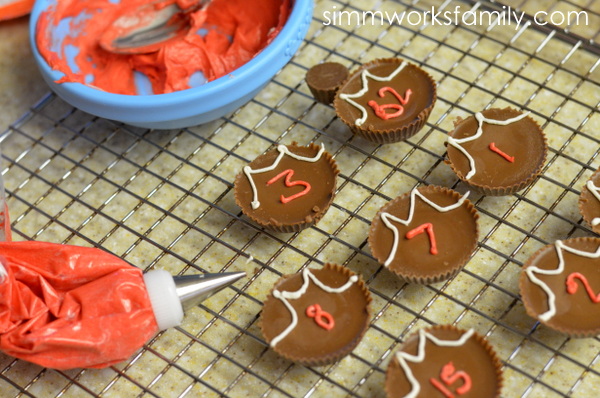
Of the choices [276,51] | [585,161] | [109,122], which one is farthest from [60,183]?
[585,161]

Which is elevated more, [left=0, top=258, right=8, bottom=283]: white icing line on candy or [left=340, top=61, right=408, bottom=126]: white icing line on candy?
[left=340, top=61, right=408, bottom=126]: white icing line on candy

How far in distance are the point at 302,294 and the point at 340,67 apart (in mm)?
524

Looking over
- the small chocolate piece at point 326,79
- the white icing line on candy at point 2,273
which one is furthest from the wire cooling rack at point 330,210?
the white icing line on candy at point 2,273

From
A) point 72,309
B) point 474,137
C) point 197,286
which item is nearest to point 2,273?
point 72,309

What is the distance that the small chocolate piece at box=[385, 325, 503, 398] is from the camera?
1.15m

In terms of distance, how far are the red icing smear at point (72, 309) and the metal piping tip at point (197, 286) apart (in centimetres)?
6

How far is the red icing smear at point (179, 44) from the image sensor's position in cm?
159

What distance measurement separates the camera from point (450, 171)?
4.80 feet

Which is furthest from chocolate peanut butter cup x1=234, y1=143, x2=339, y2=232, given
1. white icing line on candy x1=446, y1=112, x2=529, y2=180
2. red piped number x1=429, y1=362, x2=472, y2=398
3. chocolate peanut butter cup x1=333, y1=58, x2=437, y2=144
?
red piped number x1=429, y1=362, x2=472, y2=398

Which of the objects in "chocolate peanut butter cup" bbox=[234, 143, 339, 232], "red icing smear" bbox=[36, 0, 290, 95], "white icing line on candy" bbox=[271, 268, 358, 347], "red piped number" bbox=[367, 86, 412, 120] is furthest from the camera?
"red icing smear" bbox=[36, 0, 290, 95]

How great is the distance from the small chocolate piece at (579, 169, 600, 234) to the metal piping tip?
0.60 metres

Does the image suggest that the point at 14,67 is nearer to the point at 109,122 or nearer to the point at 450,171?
the point at 109,122

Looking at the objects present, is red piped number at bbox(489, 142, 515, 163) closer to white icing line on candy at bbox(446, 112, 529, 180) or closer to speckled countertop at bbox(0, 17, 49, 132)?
white icing line on candy at bbox(446, 112, 529, 180)

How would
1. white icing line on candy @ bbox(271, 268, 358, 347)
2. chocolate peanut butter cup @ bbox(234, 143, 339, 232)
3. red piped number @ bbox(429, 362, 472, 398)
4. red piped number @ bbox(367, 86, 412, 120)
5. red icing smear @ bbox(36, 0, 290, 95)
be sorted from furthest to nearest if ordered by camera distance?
red icing smear @ bbox(36, 0, 290, 95), red piped number @ bbox(367, 86, 412, 120), chocolate peanut butter cup @ bbox(234, 143, 339, 232), white icing line on candy @ bbox(271, 268, 358, 347), red piped number @ bbox(429, 362, 472, 398)
